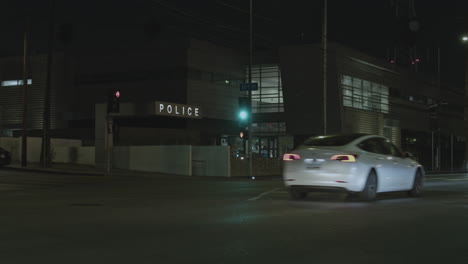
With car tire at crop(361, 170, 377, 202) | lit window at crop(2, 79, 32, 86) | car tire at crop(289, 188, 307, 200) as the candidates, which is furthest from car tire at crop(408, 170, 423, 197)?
lit window at crop(2, 79, 32, 86)

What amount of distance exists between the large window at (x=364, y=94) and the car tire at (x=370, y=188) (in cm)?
3217

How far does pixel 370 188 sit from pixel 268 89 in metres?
37.7

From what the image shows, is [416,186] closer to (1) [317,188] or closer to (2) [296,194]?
(2) [296,194]

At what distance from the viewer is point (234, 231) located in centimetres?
866

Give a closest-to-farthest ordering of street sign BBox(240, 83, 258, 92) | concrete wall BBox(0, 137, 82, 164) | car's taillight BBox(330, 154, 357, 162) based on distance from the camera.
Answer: car's taillight BBox(330, 154, 357, 162)
street sign BBox(240, 83, 258, 92)
concrete wall BBox(0, 137, 82, 164)

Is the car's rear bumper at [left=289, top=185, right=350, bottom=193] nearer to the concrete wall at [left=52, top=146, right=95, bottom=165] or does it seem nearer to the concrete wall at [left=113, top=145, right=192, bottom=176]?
the concrete wall at [left=113, top=145, right=192, bottom=176]

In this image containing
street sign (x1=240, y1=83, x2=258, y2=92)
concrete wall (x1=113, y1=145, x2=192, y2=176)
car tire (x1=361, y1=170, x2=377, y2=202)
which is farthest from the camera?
concrete wall (x1=113, y1=145, x2=192, y2=176)

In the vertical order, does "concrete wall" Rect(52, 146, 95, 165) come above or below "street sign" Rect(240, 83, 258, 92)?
below

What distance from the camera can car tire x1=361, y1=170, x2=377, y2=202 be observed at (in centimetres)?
1270

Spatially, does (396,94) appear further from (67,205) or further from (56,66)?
(67,205)

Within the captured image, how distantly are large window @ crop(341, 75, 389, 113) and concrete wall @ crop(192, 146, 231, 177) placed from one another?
17.1 m

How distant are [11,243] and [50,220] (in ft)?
7.23

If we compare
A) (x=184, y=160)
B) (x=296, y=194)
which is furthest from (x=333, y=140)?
(x=184, y=160)

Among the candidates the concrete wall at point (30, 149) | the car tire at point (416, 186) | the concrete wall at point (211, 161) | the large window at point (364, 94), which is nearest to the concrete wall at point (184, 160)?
the concrete wall at point (211, 161)
